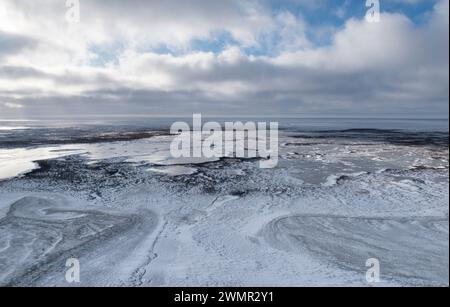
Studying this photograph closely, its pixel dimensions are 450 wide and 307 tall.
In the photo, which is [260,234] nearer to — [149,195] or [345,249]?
[345,249]

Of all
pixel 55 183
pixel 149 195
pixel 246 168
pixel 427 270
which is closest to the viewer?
pixel 427 270

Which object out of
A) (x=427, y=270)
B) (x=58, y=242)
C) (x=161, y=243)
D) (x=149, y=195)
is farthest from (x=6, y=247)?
(x=427, y=270)

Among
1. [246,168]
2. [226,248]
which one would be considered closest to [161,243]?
[226,248]
